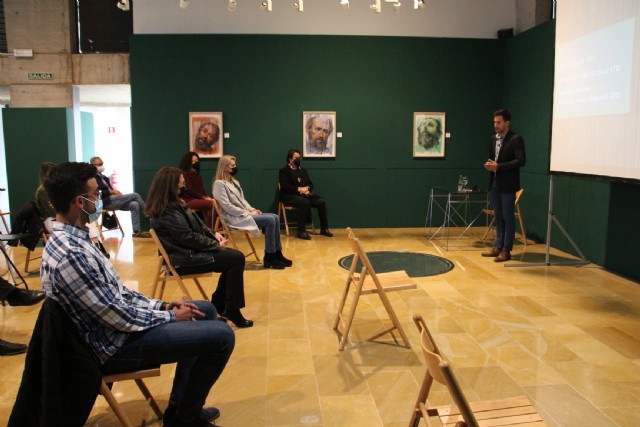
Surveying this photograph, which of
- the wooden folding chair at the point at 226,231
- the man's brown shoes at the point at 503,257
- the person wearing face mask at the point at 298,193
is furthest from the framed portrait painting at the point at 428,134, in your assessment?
the wooden folding chair at the point at 226,231

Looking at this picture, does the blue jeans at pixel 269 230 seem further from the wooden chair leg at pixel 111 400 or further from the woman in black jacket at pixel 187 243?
the wooden chair leg at pixel 111 400

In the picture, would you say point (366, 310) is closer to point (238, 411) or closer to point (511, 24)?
point (238, 411)

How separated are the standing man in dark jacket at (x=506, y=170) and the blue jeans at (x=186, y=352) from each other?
4839 millimetres

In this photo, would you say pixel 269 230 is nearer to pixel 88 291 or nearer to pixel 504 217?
pixel 504 217

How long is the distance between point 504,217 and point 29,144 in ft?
23.2

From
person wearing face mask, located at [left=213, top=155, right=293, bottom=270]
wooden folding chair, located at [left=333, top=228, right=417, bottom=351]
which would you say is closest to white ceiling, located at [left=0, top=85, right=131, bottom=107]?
person wearing face mask, located at [left=213, top=155, right=293, bottom=270]

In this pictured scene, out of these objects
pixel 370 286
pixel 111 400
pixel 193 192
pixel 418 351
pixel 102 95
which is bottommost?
pixel 418 351

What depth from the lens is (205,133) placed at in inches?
356

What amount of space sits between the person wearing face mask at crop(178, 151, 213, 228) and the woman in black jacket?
3134 mm

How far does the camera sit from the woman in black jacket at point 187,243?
4148mm

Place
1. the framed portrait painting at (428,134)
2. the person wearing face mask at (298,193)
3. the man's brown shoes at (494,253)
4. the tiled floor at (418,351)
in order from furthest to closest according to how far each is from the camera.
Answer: the framed portrait painting at (428,134), the person wearing face mask at (298,193), the man's brown shoes at (494,253), the tiled floor at (418,351)

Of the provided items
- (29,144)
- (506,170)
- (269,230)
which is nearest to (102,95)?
(29,144)

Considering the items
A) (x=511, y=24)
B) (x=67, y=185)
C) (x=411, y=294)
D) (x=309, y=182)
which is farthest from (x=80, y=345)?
(x=511, y=24)

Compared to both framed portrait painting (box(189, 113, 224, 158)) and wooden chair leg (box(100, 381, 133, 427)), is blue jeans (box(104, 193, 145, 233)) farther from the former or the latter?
wooden chair leg (box(100, 381, 133, 427))
